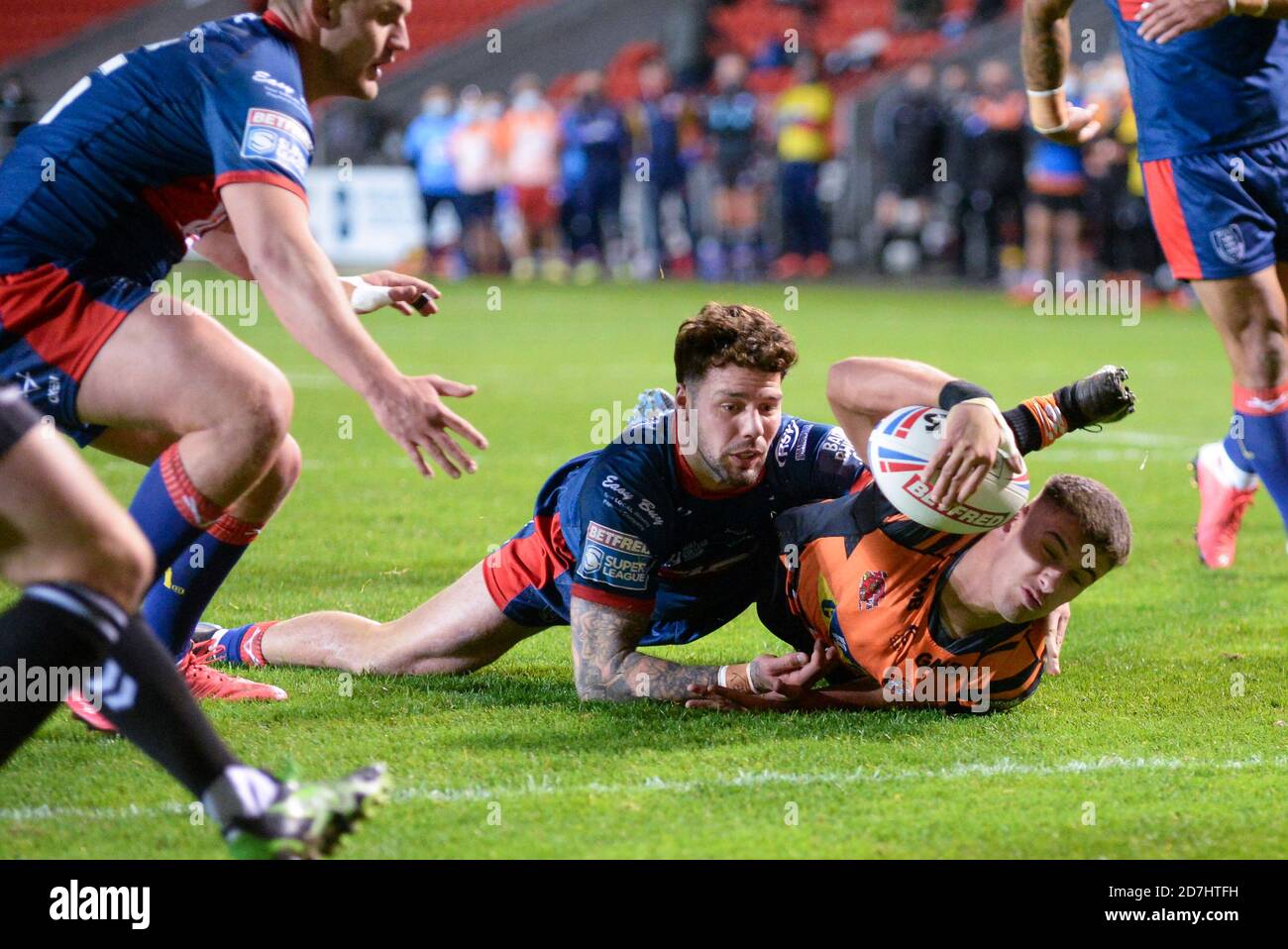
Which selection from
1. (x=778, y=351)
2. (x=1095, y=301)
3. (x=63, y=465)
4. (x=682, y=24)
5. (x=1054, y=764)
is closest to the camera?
(x=63, y=465)

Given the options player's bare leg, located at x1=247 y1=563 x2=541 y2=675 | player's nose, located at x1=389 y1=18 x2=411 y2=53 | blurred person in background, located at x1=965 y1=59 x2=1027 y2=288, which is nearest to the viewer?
player's nose, located at x1=389 y1=18 x2=411 y2=53

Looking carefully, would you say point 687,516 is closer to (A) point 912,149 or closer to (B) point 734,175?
(A) point 912,149

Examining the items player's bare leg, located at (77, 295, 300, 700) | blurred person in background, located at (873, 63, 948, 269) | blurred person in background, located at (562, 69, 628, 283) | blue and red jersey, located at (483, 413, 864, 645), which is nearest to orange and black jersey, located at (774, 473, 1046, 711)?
blue and red jersey, located at (483, 413, 864, 645)

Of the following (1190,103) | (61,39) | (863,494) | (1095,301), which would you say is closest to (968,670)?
(863,494)

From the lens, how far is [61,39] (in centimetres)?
3122

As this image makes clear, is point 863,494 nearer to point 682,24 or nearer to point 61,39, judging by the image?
point 682,24

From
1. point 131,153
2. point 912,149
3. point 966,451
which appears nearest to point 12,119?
point 912,149

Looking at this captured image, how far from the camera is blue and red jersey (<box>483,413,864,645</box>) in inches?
183

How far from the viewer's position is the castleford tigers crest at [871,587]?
4602 millimetres

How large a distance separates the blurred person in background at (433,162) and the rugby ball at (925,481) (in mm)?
21026

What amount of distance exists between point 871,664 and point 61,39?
3000 cm

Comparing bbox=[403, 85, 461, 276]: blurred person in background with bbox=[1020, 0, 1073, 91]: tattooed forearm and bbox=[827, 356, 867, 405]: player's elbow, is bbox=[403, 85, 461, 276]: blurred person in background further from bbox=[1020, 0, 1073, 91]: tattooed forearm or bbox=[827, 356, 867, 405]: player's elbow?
bbox=[827, 356, 867, 405]: player's elbow

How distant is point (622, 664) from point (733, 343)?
0.92 meters

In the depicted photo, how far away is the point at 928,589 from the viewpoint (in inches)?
181
